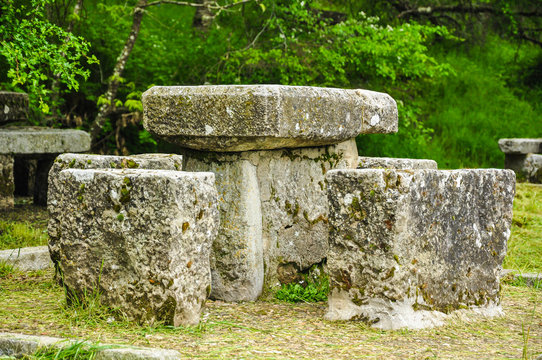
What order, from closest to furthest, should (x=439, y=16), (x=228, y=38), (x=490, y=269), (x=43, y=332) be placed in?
(x=43, y=332) < (x=490, y=269) < (x=228, y=38) < (x=439, y=16)

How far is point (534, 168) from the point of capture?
11117 mm

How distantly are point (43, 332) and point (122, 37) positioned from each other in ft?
26.3

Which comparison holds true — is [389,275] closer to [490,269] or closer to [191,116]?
[490,269]

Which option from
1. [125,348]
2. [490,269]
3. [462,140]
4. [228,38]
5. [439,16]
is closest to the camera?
[125,348]

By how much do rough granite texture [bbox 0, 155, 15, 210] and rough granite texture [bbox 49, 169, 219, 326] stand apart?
4049 mm

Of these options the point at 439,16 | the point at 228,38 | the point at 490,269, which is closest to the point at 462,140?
the point at 439,16

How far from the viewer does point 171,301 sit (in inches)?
150

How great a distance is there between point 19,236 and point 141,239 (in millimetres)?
3392

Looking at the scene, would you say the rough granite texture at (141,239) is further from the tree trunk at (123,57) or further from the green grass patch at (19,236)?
the tree trunk at (123,57)

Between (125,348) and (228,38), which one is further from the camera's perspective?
(228,38)

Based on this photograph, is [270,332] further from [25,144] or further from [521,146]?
[521,146]

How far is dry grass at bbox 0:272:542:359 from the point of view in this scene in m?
3.62

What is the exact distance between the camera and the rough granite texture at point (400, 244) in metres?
4.07

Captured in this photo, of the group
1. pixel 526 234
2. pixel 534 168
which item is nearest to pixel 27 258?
pixel 526 234
